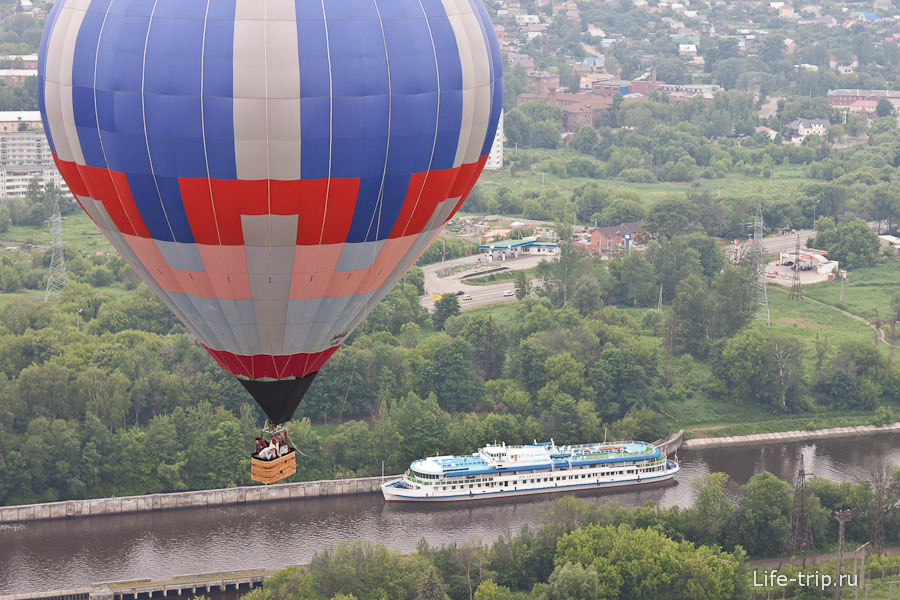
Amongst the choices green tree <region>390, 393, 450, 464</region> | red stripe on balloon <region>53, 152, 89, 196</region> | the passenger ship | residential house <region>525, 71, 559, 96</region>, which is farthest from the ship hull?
residential house <region>525, 71, 559, 96</region>

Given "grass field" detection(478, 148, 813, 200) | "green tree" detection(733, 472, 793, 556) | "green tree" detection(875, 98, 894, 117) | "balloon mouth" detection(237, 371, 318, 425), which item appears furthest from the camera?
"green tree" detection(875, 98, 894, 117)

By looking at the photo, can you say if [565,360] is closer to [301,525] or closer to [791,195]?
[301,525]

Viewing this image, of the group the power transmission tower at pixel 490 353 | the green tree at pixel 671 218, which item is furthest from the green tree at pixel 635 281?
the power transmission tower at pixel 490 353

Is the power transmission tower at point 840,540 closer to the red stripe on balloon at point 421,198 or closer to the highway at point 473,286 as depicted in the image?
the red stripe on balloon at point 421,198

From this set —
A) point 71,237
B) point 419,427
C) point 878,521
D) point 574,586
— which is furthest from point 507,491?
point 71,237

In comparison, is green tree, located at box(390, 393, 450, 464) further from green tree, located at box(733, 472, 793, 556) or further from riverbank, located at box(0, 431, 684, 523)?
green tree, located at box(733, 472, 793, 556)

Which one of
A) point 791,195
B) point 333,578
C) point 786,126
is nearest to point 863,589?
point 333,578
